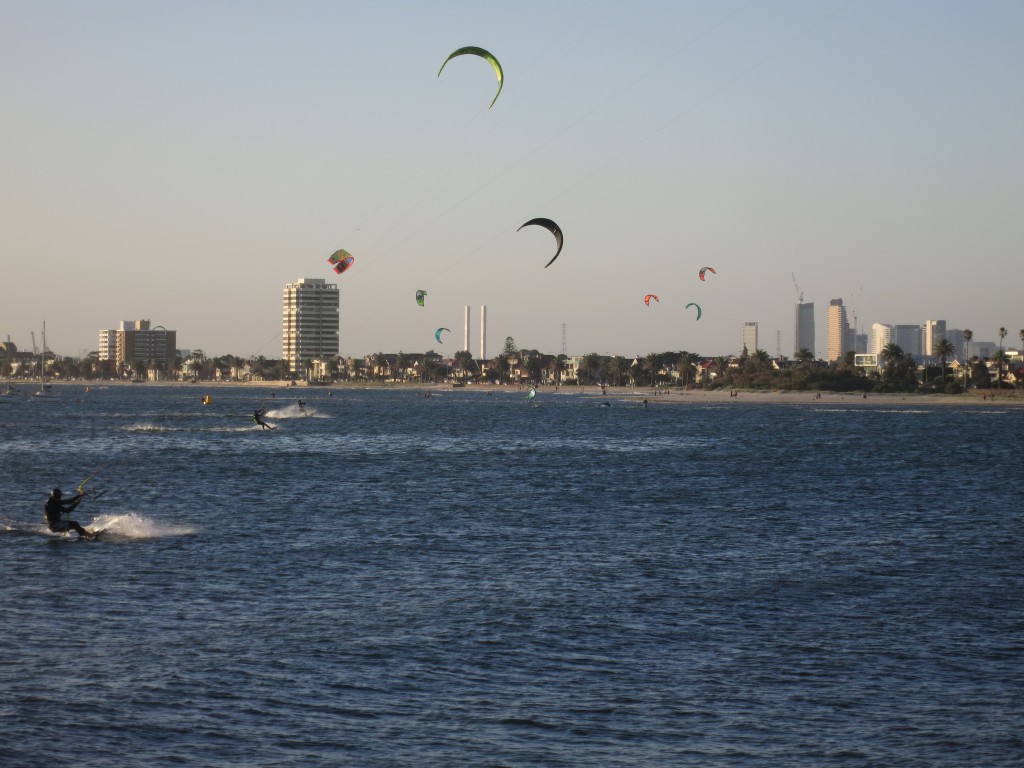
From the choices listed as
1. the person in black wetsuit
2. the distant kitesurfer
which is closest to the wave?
the person in black wetsuit

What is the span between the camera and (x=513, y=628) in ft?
66.2

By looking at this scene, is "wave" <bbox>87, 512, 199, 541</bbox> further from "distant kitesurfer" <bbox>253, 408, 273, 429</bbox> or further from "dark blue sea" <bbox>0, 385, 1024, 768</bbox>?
"distant kitesurfer" <bbox>253, 408, 273, 429</bbox>

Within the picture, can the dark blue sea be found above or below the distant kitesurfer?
below

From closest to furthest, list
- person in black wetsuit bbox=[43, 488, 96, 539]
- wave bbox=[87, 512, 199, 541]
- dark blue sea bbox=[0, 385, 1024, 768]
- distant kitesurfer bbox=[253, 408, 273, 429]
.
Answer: dark blue sea bbox=[0, 385, 1024, 768] < person in black wetsuit bbox=[43, 488, 96, 539] < wave bbox=[87, 512, 199, 541] < distant kitesurfer bbox=[253, 408, 273, 429]

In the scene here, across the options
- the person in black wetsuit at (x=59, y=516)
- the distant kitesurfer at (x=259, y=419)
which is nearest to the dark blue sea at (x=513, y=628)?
the person in black wetsuit at (x=59, y=516)

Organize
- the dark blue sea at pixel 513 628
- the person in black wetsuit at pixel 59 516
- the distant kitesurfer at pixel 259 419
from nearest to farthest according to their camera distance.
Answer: the dark blue sea at pixel 513 628 → the person in black wetsuit at pixel 59 516 → the distant kitesurfer at pixel 259 419

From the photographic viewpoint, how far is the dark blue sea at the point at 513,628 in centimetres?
1450

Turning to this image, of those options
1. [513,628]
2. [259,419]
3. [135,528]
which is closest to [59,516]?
[135,528]

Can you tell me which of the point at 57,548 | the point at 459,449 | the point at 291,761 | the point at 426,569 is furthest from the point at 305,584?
the point at 459,449

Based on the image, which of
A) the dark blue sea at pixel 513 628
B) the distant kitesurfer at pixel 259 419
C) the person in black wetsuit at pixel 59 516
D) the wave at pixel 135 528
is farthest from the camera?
the distant kitesurfer at pixel 259 419

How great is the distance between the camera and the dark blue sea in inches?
571

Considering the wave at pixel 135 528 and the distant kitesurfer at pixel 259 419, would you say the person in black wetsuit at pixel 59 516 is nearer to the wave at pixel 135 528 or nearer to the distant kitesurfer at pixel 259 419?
the wave at pixel 135 528

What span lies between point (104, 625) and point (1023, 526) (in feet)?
91.4

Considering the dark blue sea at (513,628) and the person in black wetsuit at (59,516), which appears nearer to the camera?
the dark blue sea at (513,628)
